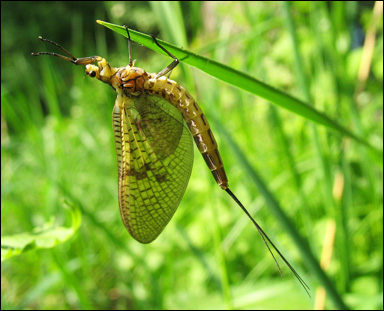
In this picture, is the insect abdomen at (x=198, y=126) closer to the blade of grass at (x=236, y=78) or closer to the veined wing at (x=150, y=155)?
the veined wing at (x=150, y=155)

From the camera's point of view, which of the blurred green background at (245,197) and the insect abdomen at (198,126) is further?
the blurred green background at (245,197)

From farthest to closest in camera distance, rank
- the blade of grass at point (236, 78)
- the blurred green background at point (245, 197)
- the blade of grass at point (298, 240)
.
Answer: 1. the blurred green background at point (245, 197)
2. the blade of grass at point (298, 240)
3. the blade of grass at point (236, 78)

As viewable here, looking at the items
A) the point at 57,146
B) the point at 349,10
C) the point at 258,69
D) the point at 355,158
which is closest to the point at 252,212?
the point at 258,69

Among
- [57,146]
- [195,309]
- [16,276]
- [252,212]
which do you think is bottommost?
[195,309]

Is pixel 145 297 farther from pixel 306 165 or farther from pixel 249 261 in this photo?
pixel 306 165

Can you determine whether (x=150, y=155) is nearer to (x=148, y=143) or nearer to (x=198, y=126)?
(x=148, y=143)

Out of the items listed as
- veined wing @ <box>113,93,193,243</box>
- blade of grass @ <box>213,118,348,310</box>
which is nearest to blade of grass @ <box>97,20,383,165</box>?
blade of grass @ <box>213,118,348,310</box>

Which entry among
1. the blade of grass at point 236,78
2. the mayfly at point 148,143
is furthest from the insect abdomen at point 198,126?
the blade of grass at point 236,78
